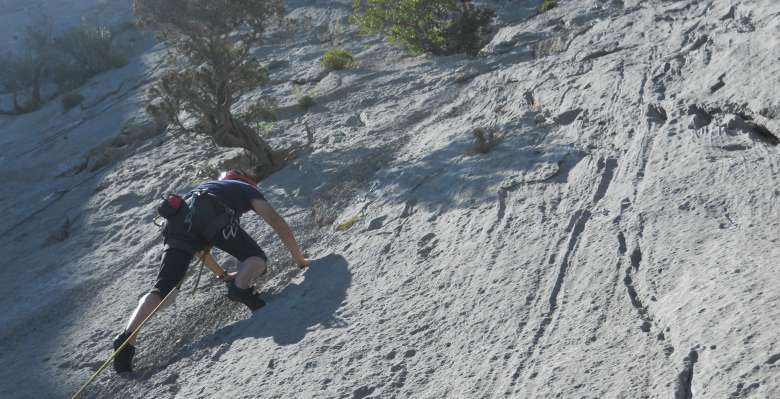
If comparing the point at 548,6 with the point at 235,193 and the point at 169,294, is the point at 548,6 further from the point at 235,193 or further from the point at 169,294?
the point at 169,294

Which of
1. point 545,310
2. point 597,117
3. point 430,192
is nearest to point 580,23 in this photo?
point 597,117

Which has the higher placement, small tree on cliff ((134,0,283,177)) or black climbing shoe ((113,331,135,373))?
small tree on cliff ((134,0,283,177))

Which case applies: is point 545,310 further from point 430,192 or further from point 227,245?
point 227,245

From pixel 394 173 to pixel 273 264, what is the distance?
1.43 metres

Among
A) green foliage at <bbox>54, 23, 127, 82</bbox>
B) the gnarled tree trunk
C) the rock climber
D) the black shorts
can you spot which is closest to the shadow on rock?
the rock climber

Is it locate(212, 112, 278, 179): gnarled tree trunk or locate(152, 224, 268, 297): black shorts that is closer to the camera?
locate(152, 224, 268, 297): black shorts

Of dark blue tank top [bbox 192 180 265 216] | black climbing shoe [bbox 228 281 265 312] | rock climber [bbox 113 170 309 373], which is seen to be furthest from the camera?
dark blue tank top [bbox 192 180 265 216]

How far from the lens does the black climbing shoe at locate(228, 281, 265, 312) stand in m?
4.56

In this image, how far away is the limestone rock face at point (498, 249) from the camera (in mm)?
3127

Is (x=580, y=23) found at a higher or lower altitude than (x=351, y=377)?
higher

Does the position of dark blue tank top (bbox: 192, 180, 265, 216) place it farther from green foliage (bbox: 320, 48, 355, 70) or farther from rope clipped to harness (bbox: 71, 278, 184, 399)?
green foliage (bbox: 320, 48, 355, 70)

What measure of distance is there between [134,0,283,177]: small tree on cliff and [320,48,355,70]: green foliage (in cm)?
235

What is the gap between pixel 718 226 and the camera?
3551mm

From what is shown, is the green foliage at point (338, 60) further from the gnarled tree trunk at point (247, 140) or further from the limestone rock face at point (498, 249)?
the gnarled tree trunk at point (247, 140)
